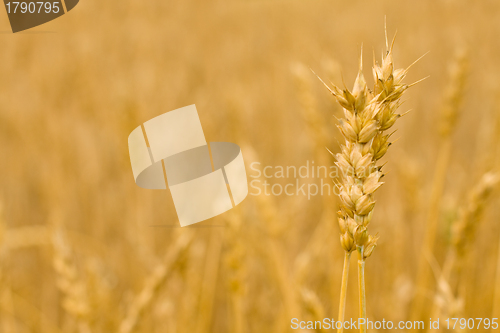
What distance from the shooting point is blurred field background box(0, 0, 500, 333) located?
27.9 inches

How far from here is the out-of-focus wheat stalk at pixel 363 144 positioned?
9.5 inches

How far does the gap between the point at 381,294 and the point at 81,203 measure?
4.10ft

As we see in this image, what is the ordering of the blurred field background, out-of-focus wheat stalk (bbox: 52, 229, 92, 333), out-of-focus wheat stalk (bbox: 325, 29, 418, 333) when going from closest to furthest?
out-of-focus wheat stalk (bbox: 325, 29, 418, 333), out-of-focus wheat stalk (bbox: 52, 229, 92, 333), the blurred field background

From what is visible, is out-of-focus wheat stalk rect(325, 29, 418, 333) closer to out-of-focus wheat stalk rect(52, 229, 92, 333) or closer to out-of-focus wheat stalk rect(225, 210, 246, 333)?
out-of-focus wheat stalk rect(225, 210, 246, 333)

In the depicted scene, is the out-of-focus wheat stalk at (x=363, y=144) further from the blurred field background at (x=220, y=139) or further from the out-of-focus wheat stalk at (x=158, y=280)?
the out-of-focus wheat stalk at (x=158, y=280)

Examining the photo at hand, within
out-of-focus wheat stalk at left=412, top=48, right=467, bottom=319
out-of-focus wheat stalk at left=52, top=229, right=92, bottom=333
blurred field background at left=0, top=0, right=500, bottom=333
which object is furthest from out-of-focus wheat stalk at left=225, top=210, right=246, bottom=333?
out-of-focus wheat stalk at left=412, top=48, right=467, bottom=319

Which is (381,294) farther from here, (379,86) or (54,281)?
(54,281)

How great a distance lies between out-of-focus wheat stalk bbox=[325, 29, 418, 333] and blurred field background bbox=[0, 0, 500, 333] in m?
0.18

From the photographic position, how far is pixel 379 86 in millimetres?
250

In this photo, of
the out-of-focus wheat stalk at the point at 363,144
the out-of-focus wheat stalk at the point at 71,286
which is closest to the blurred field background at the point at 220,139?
the out-of-focus wheat stalk at the point at 71,286

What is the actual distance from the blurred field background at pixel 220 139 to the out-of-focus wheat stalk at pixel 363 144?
18 centimetres

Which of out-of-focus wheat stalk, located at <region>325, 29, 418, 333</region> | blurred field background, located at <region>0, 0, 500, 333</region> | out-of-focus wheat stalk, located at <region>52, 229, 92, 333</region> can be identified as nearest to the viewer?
out-of-focus wheat stalk, located at <region>325, 29, 418, 333</region>

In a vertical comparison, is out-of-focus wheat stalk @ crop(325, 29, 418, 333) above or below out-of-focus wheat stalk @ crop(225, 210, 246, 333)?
above

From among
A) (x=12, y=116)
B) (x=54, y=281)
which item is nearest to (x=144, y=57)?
(x=12, y=116)
